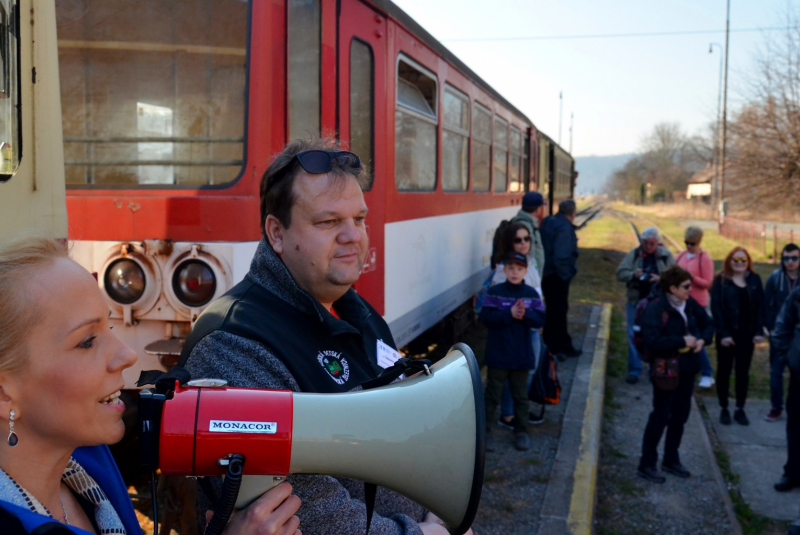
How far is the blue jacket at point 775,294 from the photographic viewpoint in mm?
6191

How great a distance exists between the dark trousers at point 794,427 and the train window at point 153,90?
13.2 feet

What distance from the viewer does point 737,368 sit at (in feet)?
20.8

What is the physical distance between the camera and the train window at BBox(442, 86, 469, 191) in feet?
21.8

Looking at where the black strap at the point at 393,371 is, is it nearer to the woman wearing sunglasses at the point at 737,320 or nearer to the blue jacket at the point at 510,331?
the blue jacket at the point at 510,331

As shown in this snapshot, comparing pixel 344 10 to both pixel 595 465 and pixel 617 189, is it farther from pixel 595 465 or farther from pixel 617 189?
pixel 617 189

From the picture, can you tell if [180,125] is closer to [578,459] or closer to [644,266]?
[578,459]

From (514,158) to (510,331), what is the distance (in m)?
6.24

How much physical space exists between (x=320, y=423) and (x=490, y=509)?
336 cm

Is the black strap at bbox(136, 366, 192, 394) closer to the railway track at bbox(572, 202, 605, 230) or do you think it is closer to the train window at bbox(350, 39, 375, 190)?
the train window at bbox(350, 39, 375, 190)

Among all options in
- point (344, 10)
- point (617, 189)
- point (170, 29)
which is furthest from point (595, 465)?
point (617, 189)

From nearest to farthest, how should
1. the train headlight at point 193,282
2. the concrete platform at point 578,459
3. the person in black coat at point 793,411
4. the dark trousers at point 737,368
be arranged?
the train headlight at point 193,282 < the concrete platform at point 578,459 < the person in black coat at point 793,411 < the dark trousers at point 737,368

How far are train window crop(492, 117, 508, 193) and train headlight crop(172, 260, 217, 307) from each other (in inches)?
247

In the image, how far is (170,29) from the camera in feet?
11.9

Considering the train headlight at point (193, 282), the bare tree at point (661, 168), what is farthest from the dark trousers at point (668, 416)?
the bare tree at point (661, 168)
